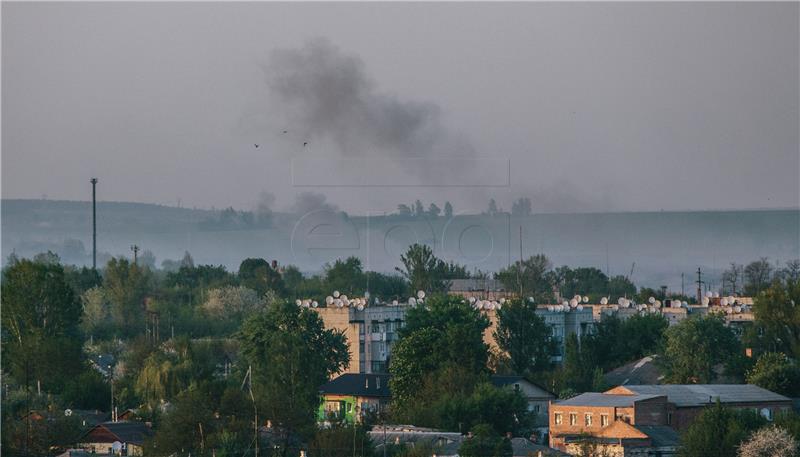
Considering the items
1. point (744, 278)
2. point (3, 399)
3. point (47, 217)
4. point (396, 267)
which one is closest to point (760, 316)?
point (3, 399)

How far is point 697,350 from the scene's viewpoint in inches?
1505

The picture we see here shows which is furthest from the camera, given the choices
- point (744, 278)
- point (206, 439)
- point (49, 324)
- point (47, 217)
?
point (47, 217)

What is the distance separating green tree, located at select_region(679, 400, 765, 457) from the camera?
25.7 metres

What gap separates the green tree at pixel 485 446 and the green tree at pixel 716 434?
273cm

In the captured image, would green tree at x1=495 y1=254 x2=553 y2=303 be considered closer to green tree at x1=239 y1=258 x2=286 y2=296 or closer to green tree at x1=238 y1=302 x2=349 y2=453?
green tree at x1=239 y1=258 x2=286 y2=296

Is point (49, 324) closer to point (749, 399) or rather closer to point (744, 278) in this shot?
point (749, 399)

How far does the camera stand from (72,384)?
1501 inches

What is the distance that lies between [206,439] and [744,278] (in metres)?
51.4

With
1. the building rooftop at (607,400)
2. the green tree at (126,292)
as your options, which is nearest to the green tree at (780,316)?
the building rooftop at (607,400)

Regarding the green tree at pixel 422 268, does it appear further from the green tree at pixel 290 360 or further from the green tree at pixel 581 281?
the green tree at pixel 290 360

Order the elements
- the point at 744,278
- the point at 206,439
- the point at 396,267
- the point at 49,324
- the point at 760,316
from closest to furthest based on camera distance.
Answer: the point at 206,439 → the point at 760,316 → the point at 49,324 → the point at 396,267 → the point at 744,278

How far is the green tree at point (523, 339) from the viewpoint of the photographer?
42.6 m

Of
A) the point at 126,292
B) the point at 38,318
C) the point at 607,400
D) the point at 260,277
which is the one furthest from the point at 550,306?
the point at 260,277

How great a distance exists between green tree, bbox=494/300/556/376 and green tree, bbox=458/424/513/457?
15.3 m
